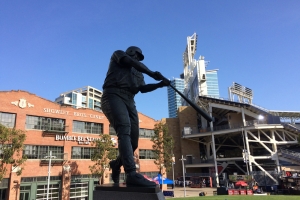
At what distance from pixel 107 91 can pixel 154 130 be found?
3018cm

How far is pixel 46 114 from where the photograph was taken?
2761cm

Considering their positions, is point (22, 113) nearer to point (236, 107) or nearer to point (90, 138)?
point (90, 138)

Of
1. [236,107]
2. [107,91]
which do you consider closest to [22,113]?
[107,91]

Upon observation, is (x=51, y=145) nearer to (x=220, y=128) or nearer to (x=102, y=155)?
(x=102, y=155)

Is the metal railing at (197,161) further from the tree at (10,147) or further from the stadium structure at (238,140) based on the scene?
the tree at (10,147)

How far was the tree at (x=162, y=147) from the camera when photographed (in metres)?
34.0

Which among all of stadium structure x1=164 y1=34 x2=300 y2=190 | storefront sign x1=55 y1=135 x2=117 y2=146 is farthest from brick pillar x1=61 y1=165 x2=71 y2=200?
stadium structure x1=164 y1=34 x2=300 y2=190

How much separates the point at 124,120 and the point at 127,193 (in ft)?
4.67

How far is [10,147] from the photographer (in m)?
22.1

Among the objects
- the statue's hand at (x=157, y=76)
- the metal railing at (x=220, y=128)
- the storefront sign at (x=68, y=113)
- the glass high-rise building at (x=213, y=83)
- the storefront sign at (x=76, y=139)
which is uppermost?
the glass high-rise building at (x=213, y=83)

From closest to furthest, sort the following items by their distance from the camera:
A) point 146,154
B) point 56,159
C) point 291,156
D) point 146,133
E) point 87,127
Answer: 1. point 56,159
2. point 87,127
3. point 291,156
4. point 146,154
5. point 146,133

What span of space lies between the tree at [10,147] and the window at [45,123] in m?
3.17

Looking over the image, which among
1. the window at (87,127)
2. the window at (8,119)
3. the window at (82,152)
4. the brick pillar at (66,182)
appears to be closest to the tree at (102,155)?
the window at (82,152)

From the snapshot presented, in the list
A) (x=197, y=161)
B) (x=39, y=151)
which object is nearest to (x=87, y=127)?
(x=39, y=151)
